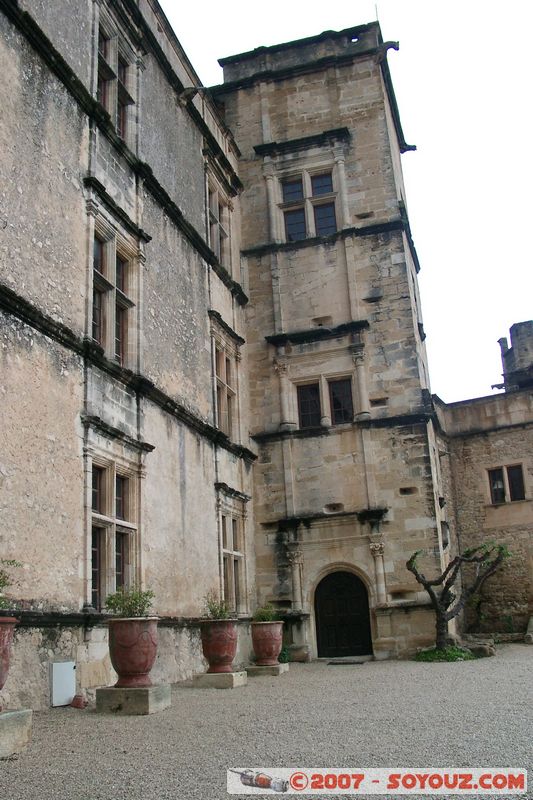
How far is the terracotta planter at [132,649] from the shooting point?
774cm

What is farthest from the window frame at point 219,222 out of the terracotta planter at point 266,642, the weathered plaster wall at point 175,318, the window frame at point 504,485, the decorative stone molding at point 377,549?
the window frame at point 504,485

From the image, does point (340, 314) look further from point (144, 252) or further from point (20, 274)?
point (20, 274)

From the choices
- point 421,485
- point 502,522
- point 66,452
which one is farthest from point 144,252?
point 502,522

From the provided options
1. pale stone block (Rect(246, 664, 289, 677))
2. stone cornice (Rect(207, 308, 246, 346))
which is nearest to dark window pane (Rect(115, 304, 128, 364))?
stone cornice (Rect(207, 308, 246, 346))

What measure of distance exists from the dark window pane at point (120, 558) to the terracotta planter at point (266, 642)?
3014 millimetres

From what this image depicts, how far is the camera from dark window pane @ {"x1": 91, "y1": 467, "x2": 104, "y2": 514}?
32.1 ft

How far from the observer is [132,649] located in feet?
25.5

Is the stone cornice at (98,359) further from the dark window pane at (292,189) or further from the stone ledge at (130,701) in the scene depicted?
the dark window pane at (292,189)

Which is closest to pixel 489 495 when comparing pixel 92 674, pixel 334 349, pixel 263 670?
pixel 334 349

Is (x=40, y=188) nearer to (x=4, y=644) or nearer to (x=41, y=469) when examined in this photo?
(x=41, y=469)

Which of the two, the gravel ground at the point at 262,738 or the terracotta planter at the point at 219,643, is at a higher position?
the terracotta planter at the point at 219,643

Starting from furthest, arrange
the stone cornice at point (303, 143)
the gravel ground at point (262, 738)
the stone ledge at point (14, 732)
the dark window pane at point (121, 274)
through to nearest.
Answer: the stone cornice at point (303, 143), the dark window pane at point (121, 274), the stone ledge at point (14, 732), the gravel ground at point (262, 738)

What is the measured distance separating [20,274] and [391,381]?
362 inches

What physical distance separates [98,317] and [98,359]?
3.45ft
